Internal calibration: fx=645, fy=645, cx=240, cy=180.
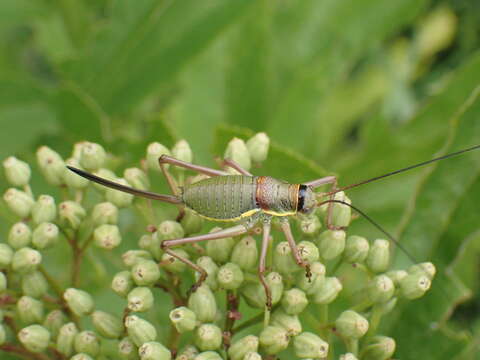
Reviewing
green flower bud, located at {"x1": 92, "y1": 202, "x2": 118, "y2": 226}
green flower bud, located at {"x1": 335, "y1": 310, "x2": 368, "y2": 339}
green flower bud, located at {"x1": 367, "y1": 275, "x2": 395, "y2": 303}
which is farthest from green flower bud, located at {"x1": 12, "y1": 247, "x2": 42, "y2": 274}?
green flower bud, located at {"x1": 367, "y1": 275, "x2": 395, "y2": 303}

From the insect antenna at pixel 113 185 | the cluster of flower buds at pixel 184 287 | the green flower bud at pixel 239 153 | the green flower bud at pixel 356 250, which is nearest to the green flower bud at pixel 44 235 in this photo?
the cluster of flower buds at pixel 184 287

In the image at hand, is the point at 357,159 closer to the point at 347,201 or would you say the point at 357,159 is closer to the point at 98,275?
the point at 347,201

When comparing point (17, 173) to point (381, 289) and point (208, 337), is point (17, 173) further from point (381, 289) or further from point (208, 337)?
Result: point (381, 289)

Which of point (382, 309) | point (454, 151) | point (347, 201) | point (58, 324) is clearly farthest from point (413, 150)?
point (58, 324)

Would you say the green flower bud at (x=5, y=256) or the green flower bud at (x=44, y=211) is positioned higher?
the green flower bud at (x=44, y=211)

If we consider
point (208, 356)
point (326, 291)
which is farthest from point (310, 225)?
point (208, 356)

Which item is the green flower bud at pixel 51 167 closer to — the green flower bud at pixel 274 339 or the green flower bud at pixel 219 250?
the green flower bud at pixel 219 250
